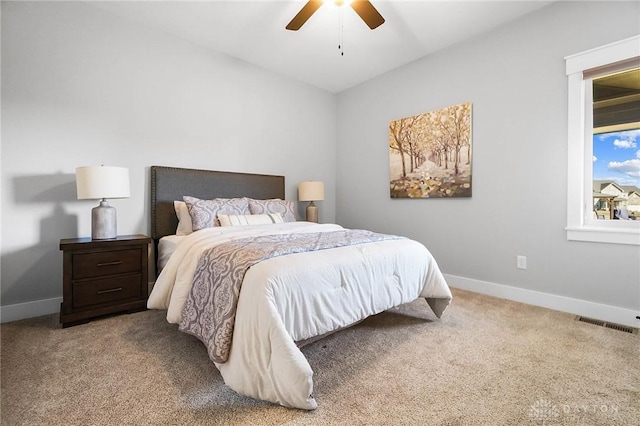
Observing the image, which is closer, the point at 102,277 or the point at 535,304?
the point at 102,277

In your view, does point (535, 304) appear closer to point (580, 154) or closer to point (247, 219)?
point (580, 154)

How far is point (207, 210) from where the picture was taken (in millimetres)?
2801

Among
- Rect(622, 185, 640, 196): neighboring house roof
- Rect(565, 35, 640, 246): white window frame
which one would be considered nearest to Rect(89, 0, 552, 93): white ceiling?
Rect(565, 35, 640, 246): white window frame

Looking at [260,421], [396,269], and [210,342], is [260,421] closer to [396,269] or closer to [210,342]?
[210,342]

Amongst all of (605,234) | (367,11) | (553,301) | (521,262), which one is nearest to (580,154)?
(605,234)

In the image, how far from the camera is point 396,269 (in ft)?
6.44

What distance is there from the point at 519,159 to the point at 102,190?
3.71 meters

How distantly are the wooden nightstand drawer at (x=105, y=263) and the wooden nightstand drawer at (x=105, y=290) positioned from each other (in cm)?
6

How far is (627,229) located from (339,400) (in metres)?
2.57

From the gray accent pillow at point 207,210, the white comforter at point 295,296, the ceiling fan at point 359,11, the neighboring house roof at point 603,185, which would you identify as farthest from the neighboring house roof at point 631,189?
the gray accent pillow at point 207,210

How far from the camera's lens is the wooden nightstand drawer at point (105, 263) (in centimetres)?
219

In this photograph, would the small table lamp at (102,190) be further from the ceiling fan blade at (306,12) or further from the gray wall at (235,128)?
the ceiling fan blade at (306,12)

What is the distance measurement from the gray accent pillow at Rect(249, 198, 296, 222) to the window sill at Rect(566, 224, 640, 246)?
2.68m

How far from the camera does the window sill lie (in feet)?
7.08
